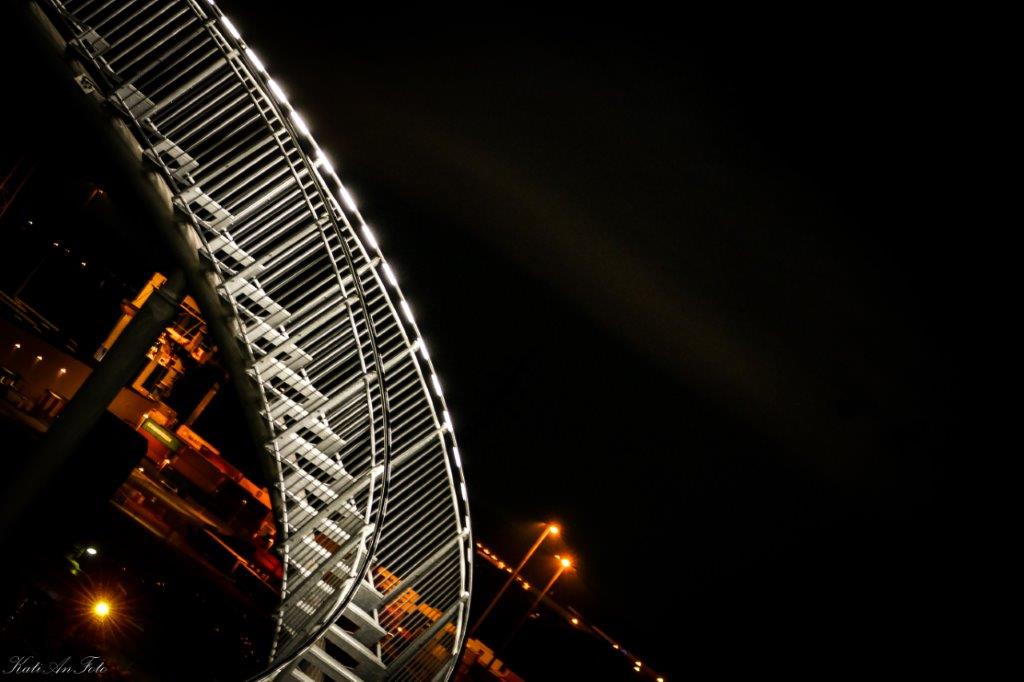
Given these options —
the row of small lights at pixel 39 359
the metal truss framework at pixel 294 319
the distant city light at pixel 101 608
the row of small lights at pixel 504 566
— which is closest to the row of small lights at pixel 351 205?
the metal truss framework at pixel 294 319

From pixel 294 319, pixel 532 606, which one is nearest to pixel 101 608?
pixel 294 319

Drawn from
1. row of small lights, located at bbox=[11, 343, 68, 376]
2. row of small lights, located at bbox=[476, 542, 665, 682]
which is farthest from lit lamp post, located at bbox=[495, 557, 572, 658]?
row of small lights, located at bbox=[11, 343, 68, 376]

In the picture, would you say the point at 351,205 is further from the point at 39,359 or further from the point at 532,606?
the point at 532,606

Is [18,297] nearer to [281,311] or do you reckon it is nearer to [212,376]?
[212,376]

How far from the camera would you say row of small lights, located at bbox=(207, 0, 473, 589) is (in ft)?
24.1

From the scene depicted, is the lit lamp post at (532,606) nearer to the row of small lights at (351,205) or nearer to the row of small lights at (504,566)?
the row of small lights at (504,566)

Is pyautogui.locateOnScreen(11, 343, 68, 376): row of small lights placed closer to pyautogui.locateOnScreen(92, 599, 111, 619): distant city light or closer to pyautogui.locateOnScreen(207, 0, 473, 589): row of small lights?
pyautogui.locateOnScreen(92, 599, 111, 619): distant city light

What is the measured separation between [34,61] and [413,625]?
9.57m

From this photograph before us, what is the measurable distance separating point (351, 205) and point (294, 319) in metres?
1.79

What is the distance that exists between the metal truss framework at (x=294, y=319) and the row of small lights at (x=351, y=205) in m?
0.02

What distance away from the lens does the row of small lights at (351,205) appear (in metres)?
7.34

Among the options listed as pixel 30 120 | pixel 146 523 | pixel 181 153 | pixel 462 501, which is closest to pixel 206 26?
pixel 181 153

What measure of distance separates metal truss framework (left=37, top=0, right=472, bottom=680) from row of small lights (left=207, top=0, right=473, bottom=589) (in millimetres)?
24

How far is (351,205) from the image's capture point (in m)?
8.33
